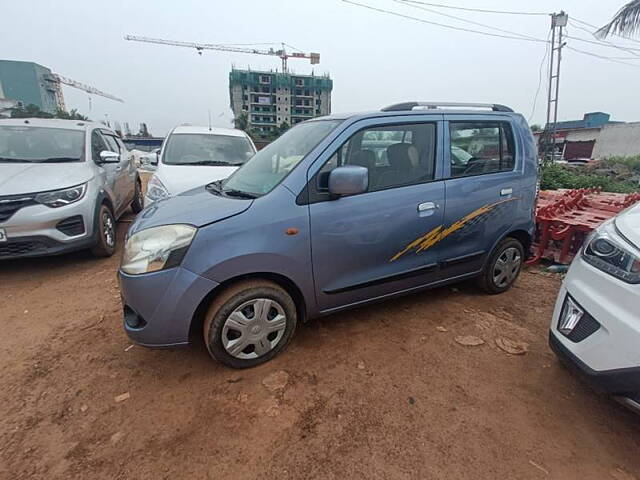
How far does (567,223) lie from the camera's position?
3906 millimetres

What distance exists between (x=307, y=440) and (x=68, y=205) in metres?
3.54

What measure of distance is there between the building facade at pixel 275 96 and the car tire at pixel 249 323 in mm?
81268

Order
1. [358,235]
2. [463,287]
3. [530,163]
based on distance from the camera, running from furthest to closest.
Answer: [463,287] < [530,163] < [358,235]

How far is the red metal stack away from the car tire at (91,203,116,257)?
5424 mm

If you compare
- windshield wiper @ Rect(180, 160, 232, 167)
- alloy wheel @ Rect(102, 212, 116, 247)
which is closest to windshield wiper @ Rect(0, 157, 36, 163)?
alloy wheel @ Rect(102, 212, 116, 247)

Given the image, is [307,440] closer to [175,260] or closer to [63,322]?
[175,260]

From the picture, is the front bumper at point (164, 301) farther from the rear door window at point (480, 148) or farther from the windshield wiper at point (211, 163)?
the windshield wiper at point (211, 163)

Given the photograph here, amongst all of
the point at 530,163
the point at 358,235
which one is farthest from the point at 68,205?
the point at 530,163

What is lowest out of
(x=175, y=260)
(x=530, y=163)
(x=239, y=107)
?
(x=175, y=260)

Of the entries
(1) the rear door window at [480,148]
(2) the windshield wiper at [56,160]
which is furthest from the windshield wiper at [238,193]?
(2) the windshield wiper at [56,160]

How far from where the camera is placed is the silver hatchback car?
3.32 meters

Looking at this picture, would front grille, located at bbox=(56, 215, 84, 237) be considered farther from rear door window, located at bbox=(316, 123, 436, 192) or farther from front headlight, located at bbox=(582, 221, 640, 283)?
front headlight, located at bbox=(582, 221, 640, 283)

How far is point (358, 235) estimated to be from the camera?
230cm

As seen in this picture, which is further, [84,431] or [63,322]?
[63,322]
